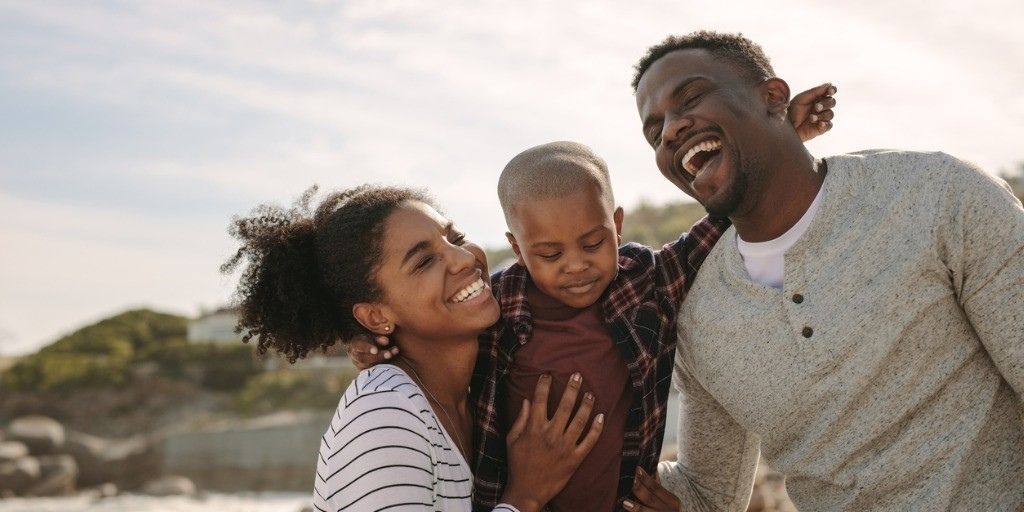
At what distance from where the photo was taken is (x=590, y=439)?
3188 mm

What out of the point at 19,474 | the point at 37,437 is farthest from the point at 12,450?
the point at 37,437

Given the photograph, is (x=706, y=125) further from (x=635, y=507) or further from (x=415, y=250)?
(x=635, y=507)

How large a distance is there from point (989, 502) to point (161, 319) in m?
24.2

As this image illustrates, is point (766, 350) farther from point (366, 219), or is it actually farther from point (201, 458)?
point (201, 458)

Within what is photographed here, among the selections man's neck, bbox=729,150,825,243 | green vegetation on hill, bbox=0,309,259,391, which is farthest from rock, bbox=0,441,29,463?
man's neck, bbox=729,150,825,243

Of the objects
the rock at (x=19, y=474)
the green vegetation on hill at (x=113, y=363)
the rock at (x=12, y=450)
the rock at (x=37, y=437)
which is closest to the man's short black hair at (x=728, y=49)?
the rock at (x=19, y=474)

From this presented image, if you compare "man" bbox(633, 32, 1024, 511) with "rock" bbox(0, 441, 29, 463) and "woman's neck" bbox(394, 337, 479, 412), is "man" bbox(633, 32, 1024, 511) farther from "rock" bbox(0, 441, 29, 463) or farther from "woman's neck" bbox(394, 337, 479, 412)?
"rock" bbox(0, 441, 29, 463)

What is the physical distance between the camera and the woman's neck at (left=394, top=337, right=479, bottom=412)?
3309mm

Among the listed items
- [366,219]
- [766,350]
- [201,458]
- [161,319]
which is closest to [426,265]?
[366,219]

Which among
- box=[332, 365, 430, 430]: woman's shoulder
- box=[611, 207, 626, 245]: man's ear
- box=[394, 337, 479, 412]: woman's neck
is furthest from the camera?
box=[611, 207, 626, 245]: man's ear

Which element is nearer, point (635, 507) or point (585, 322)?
point (635, 507)

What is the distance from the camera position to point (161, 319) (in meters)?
24.5

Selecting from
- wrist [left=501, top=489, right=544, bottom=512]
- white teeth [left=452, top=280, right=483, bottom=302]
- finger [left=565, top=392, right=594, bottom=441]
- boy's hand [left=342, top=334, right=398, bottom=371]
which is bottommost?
wrist [left=501, top=489, right=544, bottom=512]

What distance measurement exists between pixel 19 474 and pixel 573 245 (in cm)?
1609
